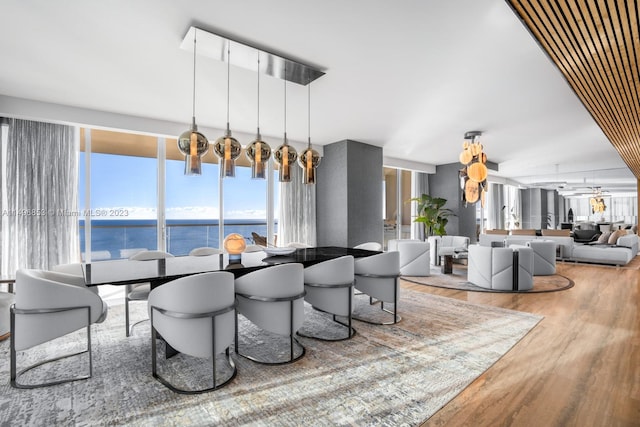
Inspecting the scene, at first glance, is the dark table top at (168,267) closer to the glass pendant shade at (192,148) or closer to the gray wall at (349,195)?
the glass pendant shade at (192,148)

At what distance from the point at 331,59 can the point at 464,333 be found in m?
2.93

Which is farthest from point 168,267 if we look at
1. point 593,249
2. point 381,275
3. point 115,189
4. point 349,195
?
point 593,249

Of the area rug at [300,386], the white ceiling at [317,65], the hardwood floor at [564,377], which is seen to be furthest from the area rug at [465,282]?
the white ceiling at [317,65]

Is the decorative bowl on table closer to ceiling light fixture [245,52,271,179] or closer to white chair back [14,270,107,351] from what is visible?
ceiling light fixture [245,52,271,179]

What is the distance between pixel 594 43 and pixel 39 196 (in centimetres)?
607

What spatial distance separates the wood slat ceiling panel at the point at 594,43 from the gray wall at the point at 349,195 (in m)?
3.66

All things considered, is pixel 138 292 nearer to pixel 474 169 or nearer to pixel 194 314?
pixel 194 314

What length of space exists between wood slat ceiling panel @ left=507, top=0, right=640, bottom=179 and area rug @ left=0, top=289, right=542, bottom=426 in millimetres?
2456

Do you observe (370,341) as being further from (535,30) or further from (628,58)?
(628,58)

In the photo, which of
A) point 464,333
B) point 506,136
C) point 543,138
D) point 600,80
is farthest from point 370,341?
point 543,138

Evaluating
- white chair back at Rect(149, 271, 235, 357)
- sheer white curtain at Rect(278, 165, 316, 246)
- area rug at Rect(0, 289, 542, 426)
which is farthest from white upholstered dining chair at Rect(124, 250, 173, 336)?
sheer white curtain at Rect(278, 165, 316, 246)

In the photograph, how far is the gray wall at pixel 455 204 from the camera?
9375 millimetres

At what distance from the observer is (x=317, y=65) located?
334cm

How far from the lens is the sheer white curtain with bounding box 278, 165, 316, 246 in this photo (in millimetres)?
6602
